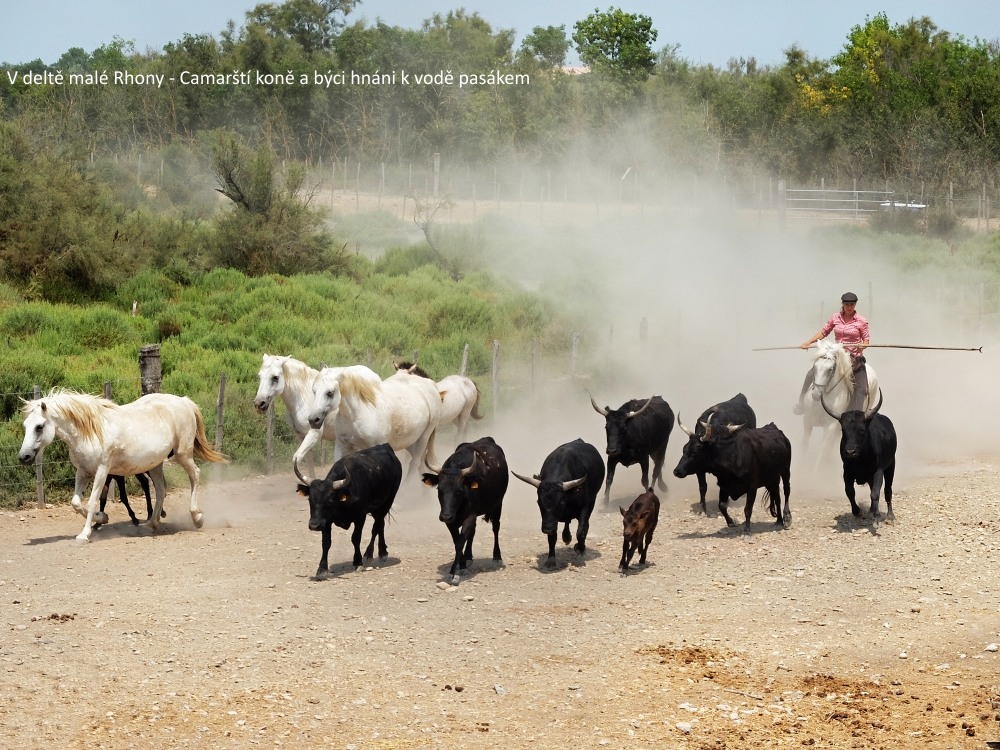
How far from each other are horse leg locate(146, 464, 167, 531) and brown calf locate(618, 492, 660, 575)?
546 centimetres

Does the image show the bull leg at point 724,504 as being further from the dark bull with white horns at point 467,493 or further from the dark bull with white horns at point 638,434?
the dark bull with white horns at point 467,493

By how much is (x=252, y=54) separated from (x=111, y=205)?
3597cm

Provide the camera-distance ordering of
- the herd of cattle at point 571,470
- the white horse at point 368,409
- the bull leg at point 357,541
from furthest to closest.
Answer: the white horse at point 368,409
the bull leg at point 357,541
the herd of cattle at point 571,470

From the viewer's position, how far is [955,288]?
1594 inches

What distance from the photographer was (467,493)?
12.6m

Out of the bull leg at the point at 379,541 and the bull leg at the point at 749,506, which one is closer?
the bull leg at the point at 379,541

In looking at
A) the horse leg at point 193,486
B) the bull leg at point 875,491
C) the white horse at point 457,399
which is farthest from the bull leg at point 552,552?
the white horse at point 457,399

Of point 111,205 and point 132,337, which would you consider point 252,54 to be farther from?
point 132,337

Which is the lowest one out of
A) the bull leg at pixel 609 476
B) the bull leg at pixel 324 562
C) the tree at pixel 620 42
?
the bull leg at pixel 324 562

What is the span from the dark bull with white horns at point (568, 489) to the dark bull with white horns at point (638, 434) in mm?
1795

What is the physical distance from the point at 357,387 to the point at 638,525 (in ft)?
14.3

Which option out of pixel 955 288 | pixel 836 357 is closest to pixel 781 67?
pixel 955 288

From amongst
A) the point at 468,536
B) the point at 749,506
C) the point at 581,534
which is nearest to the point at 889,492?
the point at 749,506

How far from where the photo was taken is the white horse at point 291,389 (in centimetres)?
1567
